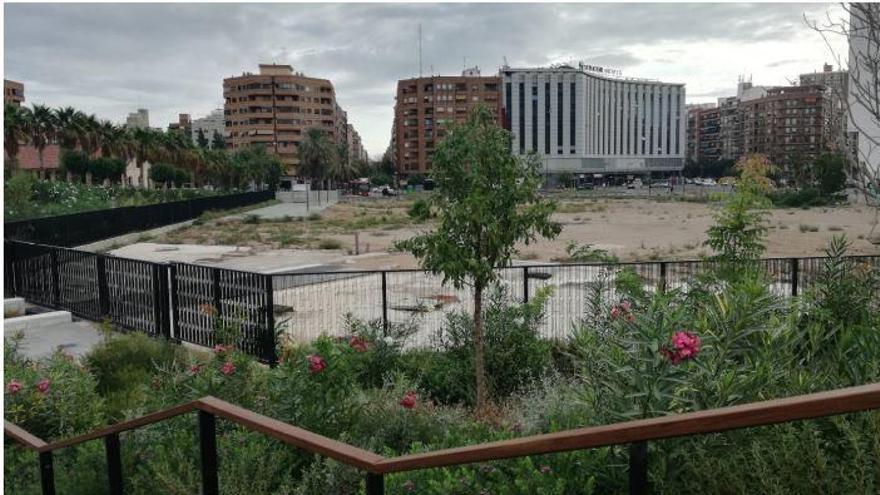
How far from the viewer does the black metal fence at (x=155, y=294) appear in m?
10.7

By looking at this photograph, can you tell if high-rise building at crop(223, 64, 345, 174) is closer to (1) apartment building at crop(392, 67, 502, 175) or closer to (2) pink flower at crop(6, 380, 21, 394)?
(1) apartment building at crop(392, 67, 502, 175)

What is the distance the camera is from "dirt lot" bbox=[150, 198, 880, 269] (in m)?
33.4

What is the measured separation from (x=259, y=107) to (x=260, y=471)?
158004 mm

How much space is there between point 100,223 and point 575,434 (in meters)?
31.8

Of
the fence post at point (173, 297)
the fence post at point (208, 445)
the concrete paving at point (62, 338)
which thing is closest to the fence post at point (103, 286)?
the concrete paving at point (62, 338)

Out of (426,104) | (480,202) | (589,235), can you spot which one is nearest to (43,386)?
(480,202)

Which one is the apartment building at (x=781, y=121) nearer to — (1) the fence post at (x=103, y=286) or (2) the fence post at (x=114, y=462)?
(1) the fence post at (x=103, y=286)

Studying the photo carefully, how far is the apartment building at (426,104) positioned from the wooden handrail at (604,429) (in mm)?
157142

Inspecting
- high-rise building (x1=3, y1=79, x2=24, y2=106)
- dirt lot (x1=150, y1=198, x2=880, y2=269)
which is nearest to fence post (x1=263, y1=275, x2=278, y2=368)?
dirt lot (x1=150, y1=198, x2=880, y2=269)

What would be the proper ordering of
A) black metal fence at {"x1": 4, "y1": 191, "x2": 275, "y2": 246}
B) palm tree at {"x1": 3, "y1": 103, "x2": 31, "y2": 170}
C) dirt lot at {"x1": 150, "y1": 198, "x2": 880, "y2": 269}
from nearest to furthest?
black metal fence at {"x1": 4, "y1": 191, "x2": 275, "y2": 246} → dirt lot at {"x1": 150, "y1": 198, "x2": 880, "y2": 269} → palm tree at {"x1": 3, "y1": 103, "x2": 31, "y2": 170}

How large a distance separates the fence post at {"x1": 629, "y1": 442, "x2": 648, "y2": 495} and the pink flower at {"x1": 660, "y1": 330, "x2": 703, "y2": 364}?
54.8 inches

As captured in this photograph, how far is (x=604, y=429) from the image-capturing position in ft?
6.11

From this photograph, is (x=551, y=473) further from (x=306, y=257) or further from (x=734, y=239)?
(x=306, y=257)

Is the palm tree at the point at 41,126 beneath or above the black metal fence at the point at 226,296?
above
